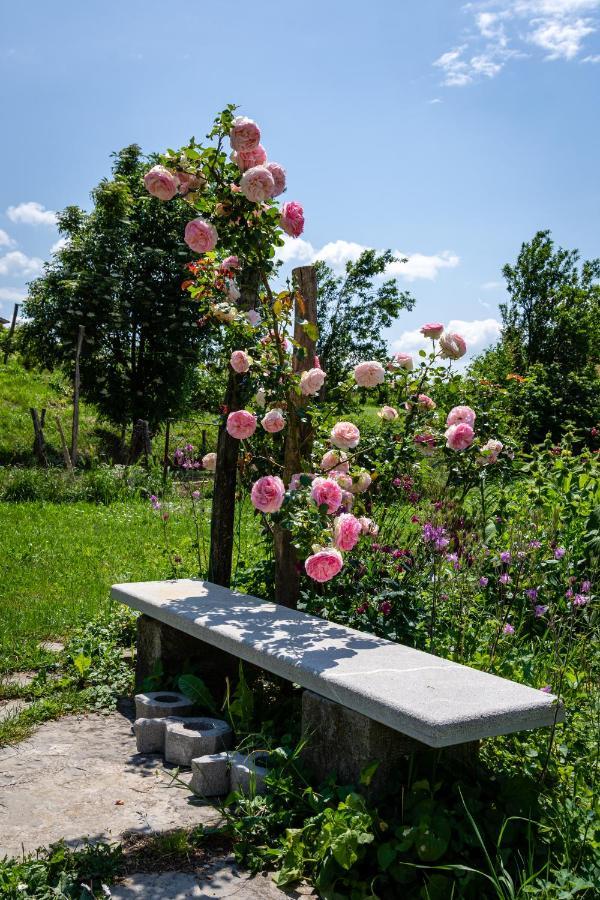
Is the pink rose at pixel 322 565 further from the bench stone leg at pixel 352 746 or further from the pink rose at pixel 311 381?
the pink rose at pixel 311 381

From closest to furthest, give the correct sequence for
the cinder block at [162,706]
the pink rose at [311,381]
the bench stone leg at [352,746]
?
1. the bench stone leg at [352,746]
2. the cinder block at [162,706]
3. the pink rose at [311,381]

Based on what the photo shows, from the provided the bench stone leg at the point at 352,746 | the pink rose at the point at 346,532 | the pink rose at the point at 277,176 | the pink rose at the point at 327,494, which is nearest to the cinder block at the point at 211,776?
the bench stone leg at the point at 352,746

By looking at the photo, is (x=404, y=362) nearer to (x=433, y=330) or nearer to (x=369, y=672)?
(x=433, y=330)

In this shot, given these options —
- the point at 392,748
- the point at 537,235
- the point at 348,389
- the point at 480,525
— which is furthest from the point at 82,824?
the point at 537,235

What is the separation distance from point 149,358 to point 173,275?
5.64ft

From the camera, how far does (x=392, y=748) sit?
2.77 metres

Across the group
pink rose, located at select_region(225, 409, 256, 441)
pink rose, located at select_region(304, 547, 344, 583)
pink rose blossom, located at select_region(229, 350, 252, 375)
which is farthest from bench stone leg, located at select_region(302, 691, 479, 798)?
pink rose blossom, located at select_region(229, 350, 252, 375)

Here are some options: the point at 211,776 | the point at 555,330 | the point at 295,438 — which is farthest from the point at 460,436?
the point at 555,330

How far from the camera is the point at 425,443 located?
14.4 ft

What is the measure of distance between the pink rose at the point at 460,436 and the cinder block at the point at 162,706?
1835mm

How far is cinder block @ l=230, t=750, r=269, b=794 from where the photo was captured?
3.03m

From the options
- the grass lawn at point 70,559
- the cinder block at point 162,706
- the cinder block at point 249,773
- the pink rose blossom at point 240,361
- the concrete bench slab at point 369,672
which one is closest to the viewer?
the concrete bench slab at point 369,672

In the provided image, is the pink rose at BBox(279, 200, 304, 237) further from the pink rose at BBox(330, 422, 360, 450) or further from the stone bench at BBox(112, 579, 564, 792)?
the stone bench at BBox(112, 579, 564, 792)

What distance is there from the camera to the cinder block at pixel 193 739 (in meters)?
3.41
